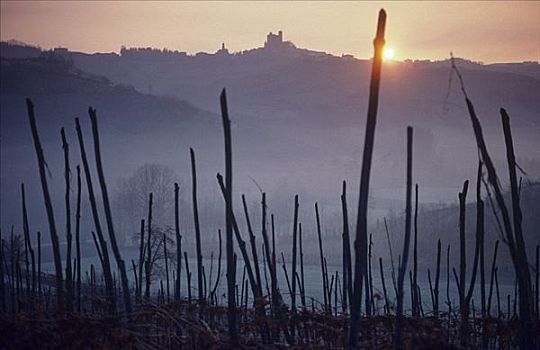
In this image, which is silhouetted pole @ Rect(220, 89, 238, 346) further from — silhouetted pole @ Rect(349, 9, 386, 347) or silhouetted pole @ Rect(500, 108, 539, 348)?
silhouetted pole @ Rect(500, 108, 539, 348)

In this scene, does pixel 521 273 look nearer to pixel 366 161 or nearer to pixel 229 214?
pixel 366 161

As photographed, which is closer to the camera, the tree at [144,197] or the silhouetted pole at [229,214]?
the silhouetted pole at [229,214]

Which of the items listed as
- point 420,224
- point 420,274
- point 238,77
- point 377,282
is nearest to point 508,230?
point 377,282

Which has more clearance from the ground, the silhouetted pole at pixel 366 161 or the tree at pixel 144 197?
the silhouetted pole at pixel 366 161

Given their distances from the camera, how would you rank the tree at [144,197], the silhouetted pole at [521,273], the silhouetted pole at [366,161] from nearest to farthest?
the silhouetted pole at [366,161]
the silhouetted pole at [521,273]
the tree at [144,197]

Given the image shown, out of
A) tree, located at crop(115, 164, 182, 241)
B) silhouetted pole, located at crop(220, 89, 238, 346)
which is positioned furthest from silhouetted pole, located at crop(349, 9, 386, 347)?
tree, located at crop(115, 164, 182, 241)

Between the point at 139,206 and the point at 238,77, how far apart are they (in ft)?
159

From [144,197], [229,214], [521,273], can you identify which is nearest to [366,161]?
[229,214]

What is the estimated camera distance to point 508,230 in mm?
4031

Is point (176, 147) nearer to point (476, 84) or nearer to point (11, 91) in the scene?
point (11, 91)

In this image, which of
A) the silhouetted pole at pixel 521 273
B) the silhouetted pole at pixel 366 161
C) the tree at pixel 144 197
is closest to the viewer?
the silhouetted pole at pixel 366 161

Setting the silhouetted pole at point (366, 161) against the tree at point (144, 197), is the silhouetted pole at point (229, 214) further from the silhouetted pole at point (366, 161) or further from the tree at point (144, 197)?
the tree at point (144, 197)

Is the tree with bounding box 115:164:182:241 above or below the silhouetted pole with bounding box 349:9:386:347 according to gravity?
below

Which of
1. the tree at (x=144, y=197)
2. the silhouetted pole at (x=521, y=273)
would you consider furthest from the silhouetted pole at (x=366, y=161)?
the tree at (x=144, y=197)
